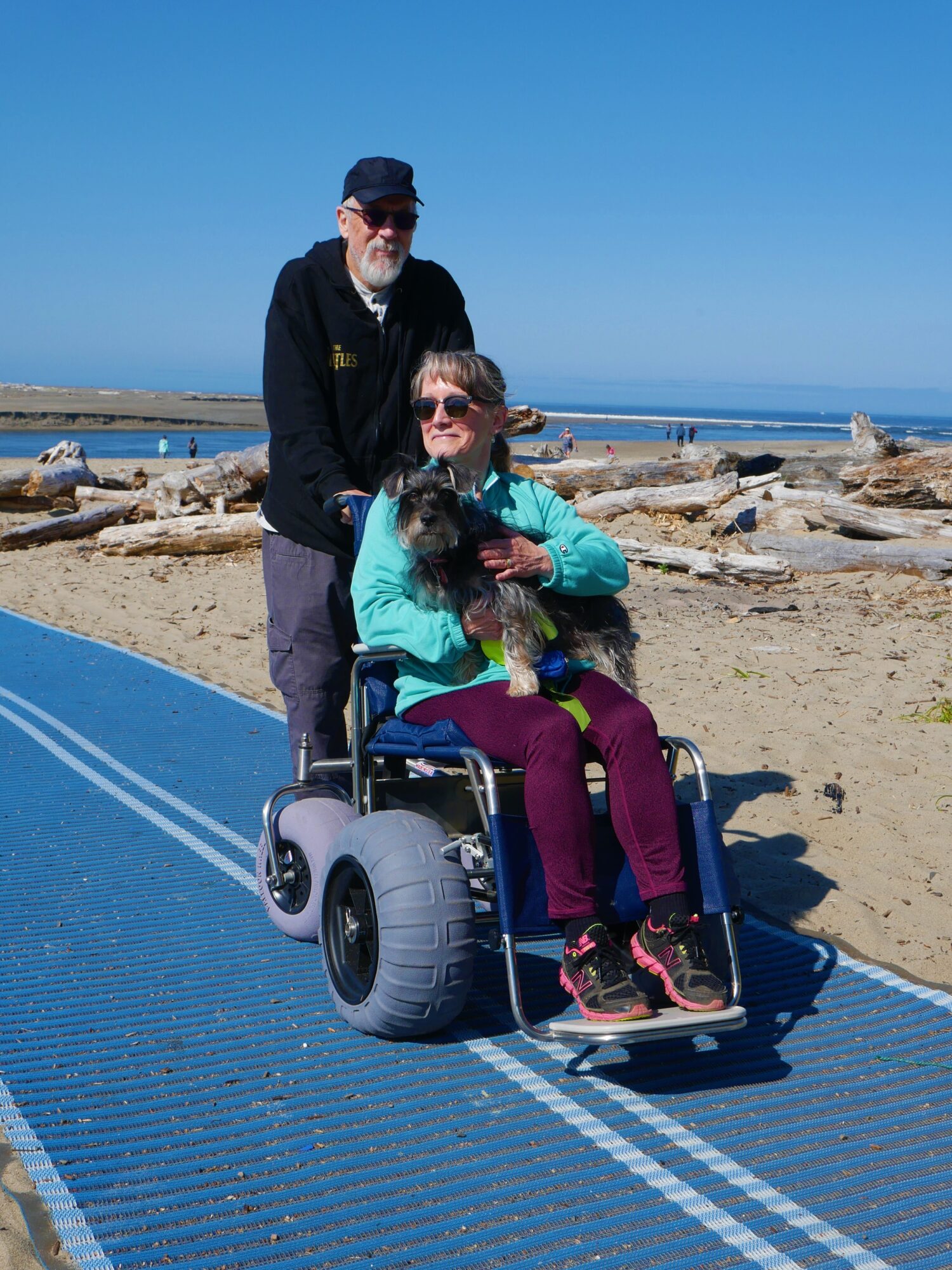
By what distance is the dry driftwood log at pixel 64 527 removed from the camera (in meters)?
14.7

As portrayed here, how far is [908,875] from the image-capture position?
4.42 meters

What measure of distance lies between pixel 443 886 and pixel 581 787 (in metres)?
0.43

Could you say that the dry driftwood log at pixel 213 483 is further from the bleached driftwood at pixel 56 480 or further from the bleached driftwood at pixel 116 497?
the bleached driftwood at pixel 56 480

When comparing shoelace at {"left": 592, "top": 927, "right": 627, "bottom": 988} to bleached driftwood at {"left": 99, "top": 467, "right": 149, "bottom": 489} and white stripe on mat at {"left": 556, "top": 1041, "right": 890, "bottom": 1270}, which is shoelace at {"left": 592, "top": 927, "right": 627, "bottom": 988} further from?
bleached driftwood at {"left": 99, "top": 467, "right": 149, "bottom": 489}

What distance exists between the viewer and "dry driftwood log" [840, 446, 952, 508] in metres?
12.1

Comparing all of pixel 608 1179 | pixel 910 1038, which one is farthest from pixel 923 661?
pixel 608 1179

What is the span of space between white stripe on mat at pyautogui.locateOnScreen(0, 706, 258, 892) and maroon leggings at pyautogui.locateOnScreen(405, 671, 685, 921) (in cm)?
176

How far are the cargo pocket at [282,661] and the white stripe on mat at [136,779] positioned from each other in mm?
943

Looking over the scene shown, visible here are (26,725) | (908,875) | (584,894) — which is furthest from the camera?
(26,725)

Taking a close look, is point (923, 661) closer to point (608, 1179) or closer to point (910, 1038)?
point (910, 1038)

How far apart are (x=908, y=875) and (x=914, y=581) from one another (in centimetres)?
638

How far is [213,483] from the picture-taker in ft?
47.5

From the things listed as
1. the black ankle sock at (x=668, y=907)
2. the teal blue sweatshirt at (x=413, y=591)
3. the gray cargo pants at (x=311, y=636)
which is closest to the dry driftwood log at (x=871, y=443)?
the gray cargo pants at (x=311, y=636)

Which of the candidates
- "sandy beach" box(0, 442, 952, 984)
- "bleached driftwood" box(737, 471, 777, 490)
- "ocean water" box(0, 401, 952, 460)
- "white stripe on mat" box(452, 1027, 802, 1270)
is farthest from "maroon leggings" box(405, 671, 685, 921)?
"ocean water" box(0, 401, 952, 460)
